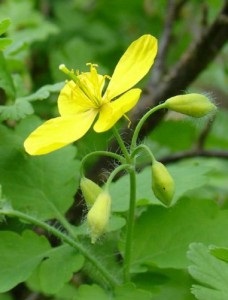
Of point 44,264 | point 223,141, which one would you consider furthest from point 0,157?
point 223,141

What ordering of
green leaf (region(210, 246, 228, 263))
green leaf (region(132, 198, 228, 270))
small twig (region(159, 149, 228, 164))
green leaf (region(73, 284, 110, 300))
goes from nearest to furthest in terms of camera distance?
green leaf (region(210, 246, 228, 263)), green leaf (region(73, 284, 110, 300)), green leaf (region(132, 198, 228, 270)), small twig (region(159, 149, 228, 164))

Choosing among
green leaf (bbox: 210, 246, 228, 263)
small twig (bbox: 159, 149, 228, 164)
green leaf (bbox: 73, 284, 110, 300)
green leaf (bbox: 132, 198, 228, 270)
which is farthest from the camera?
small twig (bbox: 159, 149, 228, 164)

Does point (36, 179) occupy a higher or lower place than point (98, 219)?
lower

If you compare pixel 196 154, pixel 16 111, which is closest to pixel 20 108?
pixel 16 111

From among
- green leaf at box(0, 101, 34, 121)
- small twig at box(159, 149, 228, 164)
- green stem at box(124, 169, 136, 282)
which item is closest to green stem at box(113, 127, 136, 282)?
green stem at box(124, 169, 136, 282)

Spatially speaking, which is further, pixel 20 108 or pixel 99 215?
pixel 20 108

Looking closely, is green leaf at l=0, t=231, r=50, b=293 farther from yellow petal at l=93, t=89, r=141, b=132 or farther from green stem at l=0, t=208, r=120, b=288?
yellow petal at l=93, t=89, r=141, b=132

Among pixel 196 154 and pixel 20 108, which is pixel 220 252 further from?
pixel 196 154

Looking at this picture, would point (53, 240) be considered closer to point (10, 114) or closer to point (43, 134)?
point (10, 114)
